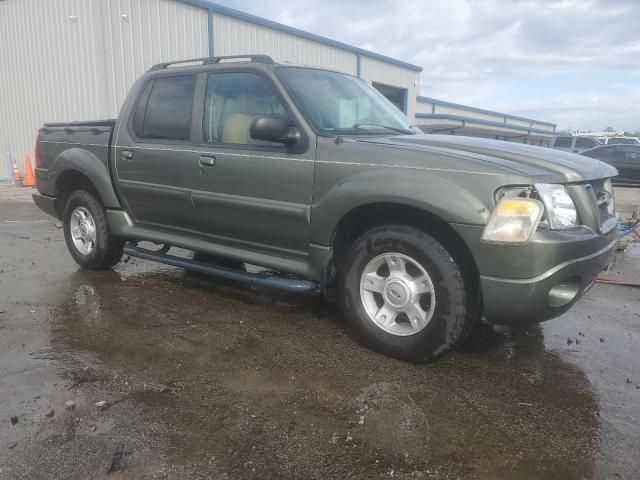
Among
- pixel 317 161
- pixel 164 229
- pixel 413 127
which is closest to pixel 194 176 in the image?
pixel 164 229

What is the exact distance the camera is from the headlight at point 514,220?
280 cm

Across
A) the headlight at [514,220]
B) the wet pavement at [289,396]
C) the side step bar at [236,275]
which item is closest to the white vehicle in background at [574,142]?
the wet pavement at [289,396]

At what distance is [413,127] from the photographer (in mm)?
4449

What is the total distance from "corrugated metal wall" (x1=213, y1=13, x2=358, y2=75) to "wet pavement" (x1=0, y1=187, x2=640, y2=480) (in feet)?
33.9

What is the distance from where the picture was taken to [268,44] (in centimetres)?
1623

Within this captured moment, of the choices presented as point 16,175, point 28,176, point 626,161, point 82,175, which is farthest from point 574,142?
point 82,175

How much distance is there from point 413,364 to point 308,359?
25.9 inches

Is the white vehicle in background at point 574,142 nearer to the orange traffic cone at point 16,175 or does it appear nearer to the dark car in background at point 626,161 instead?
the dark car in background at point 626,161

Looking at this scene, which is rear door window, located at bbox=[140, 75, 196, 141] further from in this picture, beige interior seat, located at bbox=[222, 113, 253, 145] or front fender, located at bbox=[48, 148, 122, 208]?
front fender, located at bbox=[48, 148, 122, 208]

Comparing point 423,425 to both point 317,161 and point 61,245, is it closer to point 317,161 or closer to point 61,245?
point 317,161

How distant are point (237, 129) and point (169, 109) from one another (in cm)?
87

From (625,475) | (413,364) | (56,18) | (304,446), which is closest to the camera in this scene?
(625,475)

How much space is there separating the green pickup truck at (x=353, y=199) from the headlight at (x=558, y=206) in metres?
0.01

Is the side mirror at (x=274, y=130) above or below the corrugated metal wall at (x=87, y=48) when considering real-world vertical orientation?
below
